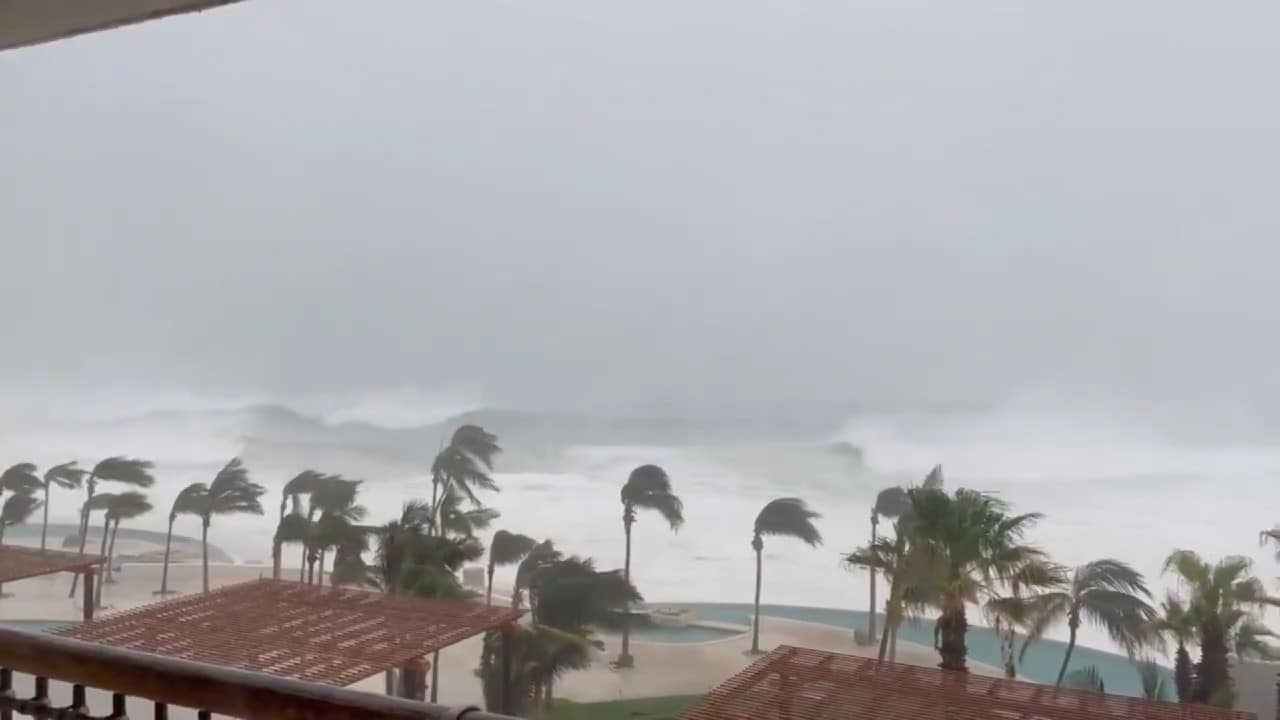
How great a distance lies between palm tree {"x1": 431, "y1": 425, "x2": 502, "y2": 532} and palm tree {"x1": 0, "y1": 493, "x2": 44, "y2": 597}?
1.31 meters

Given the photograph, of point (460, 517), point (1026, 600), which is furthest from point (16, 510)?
point (1026, 600)

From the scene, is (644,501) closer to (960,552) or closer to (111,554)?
(960,552)

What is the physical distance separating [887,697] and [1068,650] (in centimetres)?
46

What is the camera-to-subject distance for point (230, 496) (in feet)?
9.45

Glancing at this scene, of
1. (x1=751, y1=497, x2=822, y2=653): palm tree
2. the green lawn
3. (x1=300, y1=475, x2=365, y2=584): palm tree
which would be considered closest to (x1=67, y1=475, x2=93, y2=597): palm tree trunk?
(x1=300, y1=475, x2=365, y2=584): palm tree

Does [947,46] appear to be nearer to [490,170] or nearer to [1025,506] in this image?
[1025,506]

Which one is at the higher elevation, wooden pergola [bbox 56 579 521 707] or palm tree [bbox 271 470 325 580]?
palm tree [bbox 271 470 325 580]

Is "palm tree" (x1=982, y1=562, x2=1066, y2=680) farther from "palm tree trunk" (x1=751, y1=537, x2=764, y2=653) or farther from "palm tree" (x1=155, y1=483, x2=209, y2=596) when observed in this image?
"palm tree" (x1=155, y1=483, x2=209, y2=596)

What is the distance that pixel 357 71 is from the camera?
301 cm

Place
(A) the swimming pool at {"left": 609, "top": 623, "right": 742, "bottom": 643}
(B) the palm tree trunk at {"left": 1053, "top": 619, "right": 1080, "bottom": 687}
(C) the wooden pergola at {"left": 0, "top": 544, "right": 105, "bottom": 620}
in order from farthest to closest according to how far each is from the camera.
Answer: (C) the wooden pergola at {"left": 0, "top": 544, "right": 105, "bottom": 620} < (A) the swimming pool at {"left": 609, "top": 623, "right": 742, "bottom": 643} < (B) the palm tree trunk at {"left": 1053, "top": 619, "right": 1080, "bottom": 687}

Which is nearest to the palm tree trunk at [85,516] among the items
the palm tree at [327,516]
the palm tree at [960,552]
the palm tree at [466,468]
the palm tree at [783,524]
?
the palm tree at [327,516]

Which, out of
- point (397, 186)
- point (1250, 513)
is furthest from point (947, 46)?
point (397, 186)

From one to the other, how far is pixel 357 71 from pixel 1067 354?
91.2 inches

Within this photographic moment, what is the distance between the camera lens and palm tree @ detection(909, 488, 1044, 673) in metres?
2.23
